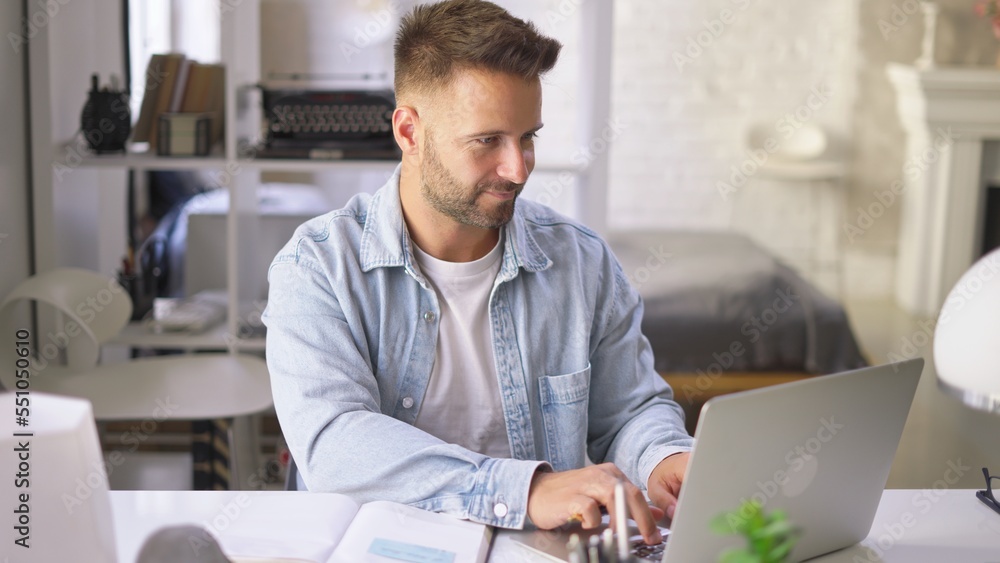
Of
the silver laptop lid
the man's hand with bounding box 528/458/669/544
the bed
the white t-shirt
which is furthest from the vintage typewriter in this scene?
the silver laptop lid

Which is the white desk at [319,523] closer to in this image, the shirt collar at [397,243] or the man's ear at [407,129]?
the shirt collar at [397,243]

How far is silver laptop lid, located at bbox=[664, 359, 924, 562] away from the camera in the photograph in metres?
0.97

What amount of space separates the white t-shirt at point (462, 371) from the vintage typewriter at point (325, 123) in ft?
4.16

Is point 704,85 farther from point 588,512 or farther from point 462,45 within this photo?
point 588,512

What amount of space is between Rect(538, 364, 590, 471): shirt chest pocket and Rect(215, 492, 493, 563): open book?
360 mm

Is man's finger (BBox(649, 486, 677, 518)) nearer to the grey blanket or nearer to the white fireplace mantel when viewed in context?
the grey blanket


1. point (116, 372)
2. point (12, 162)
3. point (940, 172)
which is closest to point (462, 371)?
point (116, 372)

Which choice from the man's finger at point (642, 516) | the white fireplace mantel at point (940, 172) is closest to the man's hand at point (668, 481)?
the man's finger at point (642, 516)

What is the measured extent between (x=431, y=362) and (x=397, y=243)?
181 mm

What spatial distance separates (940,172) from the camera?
11.9ft

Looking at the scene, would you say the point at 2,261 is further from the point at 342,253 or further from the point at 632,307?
the point at 632,307

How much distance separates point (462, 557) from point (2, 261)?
6.42ft

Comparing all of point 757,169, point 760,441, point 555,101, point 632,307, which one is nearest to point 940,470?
point 757,169

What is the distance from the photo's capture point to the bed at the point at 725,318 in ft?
11.3
